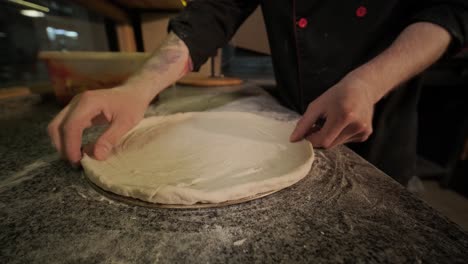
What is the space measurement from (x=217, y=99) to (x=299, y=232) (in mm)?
1291

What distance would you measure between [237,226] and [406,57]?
0.74 metres

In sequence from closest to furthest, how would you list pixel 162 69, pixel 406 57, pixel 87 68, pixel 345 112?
pixel 345 112
pixel 406 57
pixel 162 69
pixel 87 68

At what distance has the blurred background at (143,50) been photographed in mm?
1582

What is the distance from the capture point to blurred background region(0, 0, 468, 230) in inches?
62.3

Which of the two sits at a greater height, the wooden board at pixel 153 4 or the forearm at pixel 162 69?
the wooden board at pixel 153 4

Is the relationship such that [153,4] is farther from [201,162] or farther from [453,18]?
[453,18]

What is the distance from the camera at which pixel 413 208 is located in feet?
2.01

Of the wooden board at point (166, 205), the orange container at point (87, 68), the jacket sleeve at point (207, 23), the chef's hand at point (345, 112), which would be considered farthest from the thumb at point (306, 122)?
the orange container at point (87, 68)

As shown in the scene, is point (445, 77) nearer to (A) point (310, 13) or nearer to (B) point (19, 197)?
(A) point (310, 13)

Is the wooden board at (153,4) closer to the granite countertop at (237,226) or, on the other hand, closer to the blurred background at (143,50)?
the blurred background at (143,50)

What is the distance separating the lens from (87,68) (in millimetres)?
1332

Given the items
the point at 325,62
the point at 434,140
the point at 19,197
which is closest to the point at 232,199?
the point at 19,197

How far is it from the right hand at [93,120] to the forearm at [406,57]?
0.72 metres

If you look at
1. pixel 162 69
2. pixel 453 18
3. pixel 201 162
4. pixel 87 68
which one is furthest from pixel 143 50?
pixel 453 18
